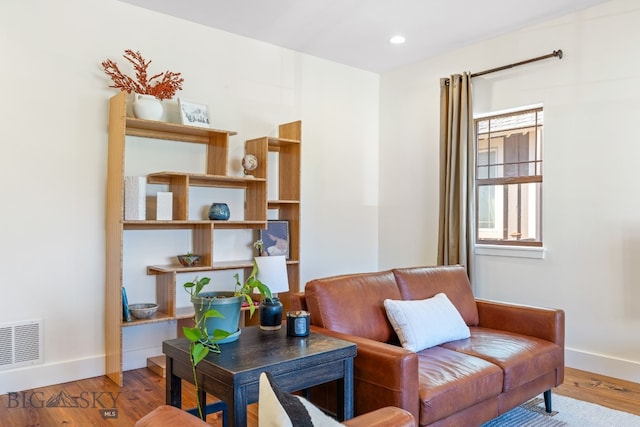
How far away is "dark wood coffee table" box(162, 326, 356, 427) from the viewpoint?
1.70 m

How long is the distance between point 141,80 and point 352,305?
7.77 feet

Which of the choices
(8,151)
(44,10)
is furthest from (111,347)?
(44,10)

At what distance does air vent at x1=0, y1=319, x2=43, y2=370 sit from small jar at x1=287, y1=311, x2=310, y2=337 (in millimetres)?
2085

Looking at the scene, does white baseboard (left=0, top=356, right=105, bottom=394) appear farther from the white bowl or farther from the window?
the window

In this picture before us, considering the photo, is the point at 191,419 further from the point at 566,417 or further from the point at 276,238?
the point at 276,238

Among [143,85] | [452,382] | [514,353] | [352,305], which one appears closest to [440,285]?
[514,353]

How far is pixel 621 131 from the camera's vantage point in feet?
11.5

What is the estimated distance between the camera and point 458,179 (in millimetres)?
4395

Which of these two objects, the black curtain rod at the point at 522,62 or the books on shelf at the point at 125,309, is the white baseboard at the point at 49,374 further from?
the black curtain rod at the point at 522,62

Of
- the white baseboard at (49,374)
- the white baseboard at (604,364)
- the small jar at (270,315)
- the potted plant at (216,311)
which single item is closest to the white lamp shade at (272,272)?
the small jar at (270,315)

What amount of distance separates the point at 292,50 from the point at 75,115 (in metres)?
2.14

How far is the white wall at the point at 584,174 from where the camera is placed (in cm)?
348

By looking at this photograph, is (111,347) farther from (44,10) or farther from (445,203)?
(445,203)

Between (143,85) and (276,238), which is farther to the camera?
(276,238)
